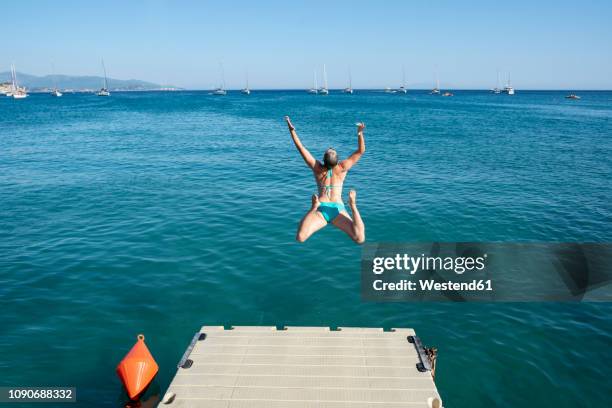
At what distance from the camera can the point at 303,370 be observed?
1056cm

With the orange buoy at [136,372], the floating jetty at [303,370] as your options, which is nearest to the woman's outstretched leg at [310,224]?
the floating jetty at [303,370]

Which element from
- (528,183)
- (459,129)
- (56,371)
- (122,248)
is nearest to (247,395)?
(56,371)

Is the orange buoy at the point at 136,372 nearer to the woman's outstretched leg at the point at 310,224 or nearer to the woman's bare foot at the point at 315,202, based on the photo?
the woman's outstretched leg at the point at 310,224

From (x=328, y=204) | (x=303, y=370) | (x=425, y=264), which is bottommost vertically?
(x=425, y=264)

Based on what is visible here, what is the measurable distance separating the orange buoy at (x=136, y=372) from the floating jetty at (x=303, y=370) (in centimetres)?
162

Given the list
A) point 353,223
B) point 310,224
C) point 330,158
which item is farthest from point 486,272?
point 330,158

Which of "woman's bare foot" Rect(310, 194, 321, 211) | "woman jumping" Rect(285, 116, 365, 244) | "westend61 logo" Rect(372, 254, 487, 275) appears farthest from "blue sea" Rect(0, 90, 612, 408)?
"woman's bare foot" Rect(310, 194, 321, 211)

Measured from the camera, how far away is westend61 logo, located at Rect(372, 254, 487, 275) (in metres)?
20.6

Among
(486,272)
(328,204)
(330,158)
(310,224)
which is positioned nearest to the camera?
(330,158)

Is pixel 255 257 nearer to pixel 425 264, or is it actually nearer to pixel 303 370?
pixel 425 264

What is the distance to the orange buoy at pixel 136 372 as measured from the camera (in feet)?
37.2

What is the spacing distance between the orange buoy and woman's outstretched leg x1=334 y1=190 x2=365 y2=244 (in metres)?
7.06

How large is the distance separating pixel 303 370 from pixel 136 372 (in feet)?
16.2

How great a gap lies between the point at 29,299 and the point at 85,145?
1694 inches
